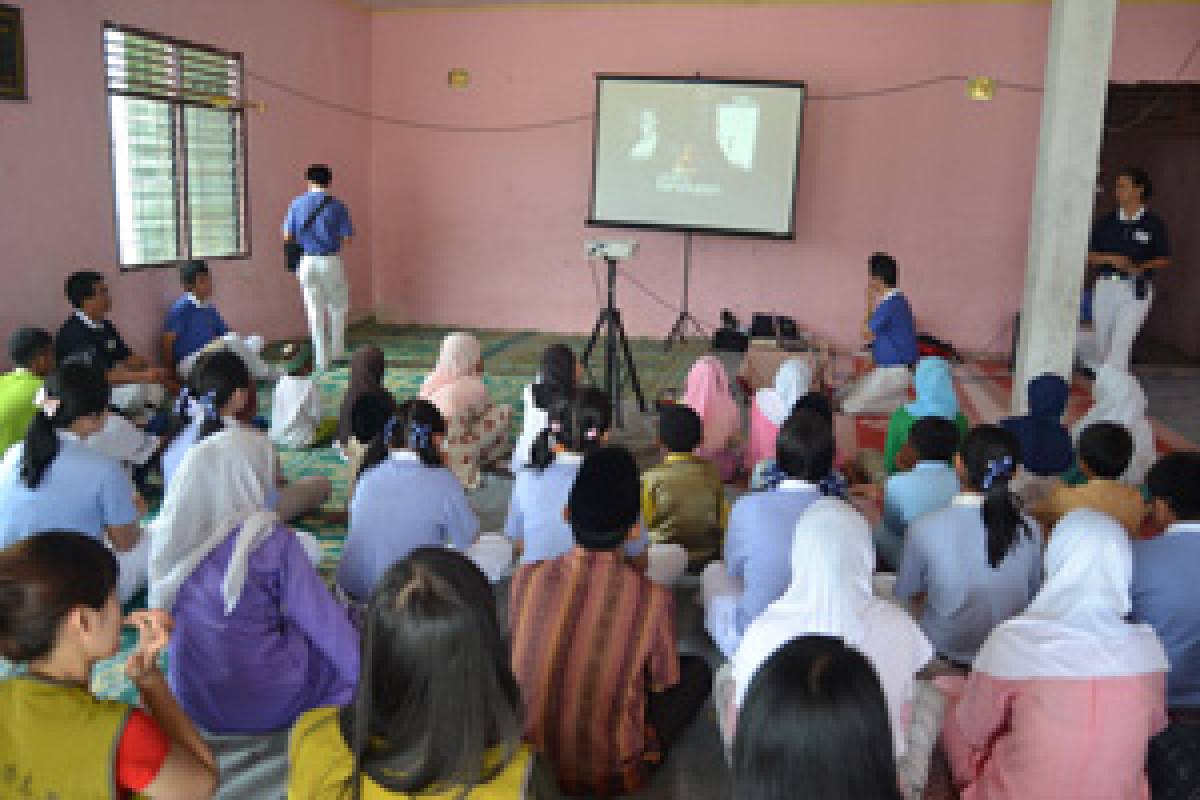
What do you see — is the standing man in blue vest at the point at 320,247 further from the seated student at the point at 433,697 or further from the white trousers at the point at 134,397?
the seated student at the point at 433,697

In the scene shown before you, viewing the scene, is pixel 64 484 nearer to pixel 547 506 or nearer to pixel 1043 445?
pixel 547 506

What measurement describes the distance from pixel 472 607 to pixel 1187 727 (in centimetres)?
169

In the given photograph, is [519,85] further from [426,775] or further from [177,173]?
[426,775]

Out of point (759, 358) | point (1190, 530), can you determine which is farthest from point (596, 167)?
point (1190, 530)

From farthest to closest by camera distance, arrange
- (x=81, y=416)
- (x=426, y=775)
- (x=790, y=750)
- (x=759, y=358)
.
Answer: (x=759, y=358) → (x=81, y=416) → (x=426, y=775) → (x=790, y=750)

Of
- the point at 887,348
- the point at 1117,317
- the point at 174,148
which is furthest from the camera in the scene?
the point at 1117,317

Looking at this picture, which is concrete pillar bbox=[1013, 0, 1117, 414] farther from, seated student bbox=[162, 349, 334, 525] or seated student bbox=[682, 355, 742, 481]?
seated student bbox=[162, 349, 334, 525]

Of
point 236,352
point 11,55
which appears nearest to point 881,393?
point 236,352

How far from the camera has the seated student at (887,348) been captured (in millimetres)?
5953

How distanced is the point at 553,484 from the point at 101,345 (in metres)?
3.00

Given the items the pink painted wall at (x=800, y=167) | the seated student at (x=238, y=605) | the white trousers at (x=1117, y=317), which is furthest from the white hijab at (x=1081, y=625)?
the pink painted wall at (x=800, y=167)

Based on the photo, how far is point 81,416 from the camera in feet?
9.64

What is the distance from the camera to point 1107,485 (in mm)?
3020

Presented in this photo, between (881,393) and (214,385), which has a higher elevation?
(214,385)
